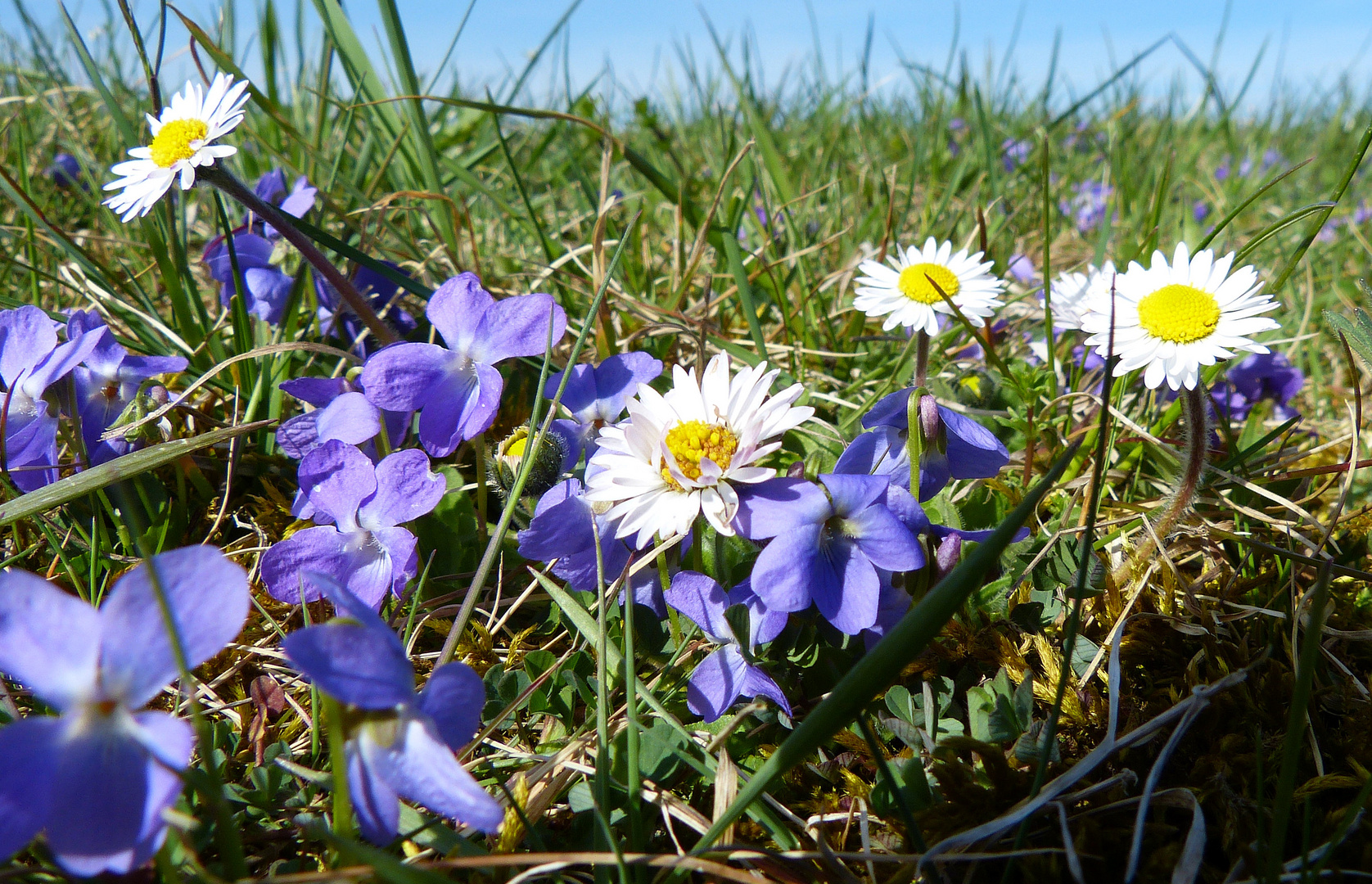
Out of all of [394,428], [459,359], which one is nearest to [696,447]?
[459,359]

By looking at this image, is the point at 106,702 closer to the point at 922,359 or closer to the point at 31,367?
the point at 31,367

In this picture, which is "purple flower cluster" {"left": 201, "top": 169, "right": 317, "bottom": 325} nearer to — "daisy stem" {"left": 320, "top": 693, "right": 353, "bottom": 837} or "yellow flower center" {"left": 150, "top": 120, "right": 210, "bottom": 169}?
"yellow flower center" {"left": 150, "top": 120, "right": 210, "bottom": 169}

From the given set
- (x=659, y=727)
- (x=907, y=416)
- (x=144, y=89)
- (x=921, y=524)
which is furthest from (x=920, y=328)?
(x=144, y=89)

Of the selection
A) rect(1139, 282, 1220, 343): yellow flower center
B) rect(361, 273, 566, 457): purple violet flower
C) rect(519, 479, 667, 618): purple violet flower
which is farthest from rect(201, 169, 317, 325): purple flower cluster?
rect(1139, 282, 1220, 343): yellow flower center

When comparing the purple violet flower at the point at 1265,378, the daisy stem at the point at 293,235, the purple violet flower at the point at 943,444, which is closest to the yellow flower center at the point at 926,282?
the purple violet flower at the point at 943,444

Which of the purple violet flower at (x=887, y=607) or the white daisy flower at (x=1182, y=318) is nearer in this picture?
→ the purple violet flower at (x=887, y=607)

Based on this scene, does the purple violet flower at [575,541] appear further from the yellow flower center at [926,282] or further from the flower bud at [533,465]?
the yellow flower center at [926,282]
